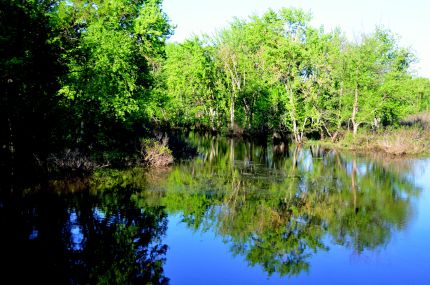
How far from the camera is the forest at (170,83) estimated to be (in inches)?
877

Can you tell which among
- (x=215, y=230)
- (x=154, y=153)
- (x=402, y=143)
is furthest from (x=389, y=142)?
(x=215, y=230)

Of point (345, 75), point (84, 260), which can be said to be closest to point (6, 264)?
point (84, 260)

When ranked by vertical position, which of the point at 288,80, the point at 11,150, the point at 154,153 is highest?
the point at 288,80

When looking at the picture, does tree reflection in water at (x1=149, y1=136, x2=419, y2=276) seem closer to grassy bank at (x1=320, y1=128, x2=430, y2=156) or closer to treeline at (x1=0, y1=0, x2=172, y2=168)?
treeline at (x1=0, y1=0, x2=172, y2=168)

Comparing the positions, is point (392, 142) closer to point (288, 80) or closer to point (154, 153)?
point (288, 80)

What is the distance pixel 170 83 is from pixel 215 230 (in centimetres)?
4879

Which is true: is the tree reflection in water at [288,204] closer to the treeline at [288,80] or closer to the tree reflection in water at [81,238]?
the tree reflection in water at [81,238]

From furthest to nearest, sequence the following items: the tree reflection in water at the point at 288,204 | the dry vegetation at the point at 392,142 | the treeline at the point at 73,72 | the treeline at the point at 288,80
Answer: the treeline at the point at 288,80 < the dry vegetation at the point at 392,142 < the treeline at the point at 73,72 < the tree reflection in water at the point at 288,204

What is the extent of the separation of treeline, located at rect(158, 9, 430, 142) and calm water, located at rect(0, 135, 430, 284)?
17.4 metres

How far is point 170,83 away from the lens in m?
64.4

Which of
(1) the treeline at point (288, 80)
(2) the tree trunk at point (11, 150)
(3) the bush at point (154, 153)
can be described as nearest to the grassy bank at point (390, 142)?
(1) the treeline at point (288, 80)

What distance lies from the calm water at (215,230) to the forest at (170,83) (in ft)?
13.6

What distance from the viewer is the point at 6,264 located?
13.2 metres

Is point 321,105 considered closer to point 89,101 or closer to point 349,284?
point 89,101
